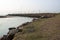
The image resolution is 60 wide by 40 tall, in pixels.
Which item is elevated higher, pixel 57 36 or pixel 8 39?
pixel 57 36

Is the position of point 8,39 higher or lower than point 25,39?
lower

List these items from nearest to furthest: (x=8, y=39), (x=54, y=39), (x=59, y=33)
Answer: (x=54, y=39) < (x=59, y=33) < (x=8, y=39)

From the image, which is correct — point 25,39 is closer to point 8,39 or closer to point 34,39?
point 34,39

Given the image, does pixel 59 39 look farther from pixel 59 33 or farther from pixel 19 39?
pixel 19 39

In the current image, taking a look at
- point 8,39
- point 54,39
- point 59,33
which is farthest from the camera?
point 8,39

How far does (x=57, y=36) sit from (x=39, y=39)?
0.91 meters

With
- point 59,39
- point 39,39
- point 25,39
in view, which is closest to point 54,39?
point 59,39

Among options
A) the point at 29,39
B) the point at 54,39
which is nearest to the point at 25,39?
the point at 29,39

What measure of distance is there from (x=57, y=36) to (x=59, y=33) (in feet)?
2.23

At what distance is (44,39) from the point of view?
8.67 metres

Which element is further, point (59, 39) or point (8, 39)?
point (8, 39)

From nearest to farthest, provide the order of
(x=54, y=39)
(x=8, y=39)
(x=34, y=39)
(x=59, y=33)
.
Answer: (x=54, y=39), (x=34, y=39), (x=59, y=33), (x=8, y=39)

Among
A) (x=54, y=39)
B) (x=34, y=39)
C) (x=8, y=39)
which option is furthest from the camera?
(x=8, y=39)

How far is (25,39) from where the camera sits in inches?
357
